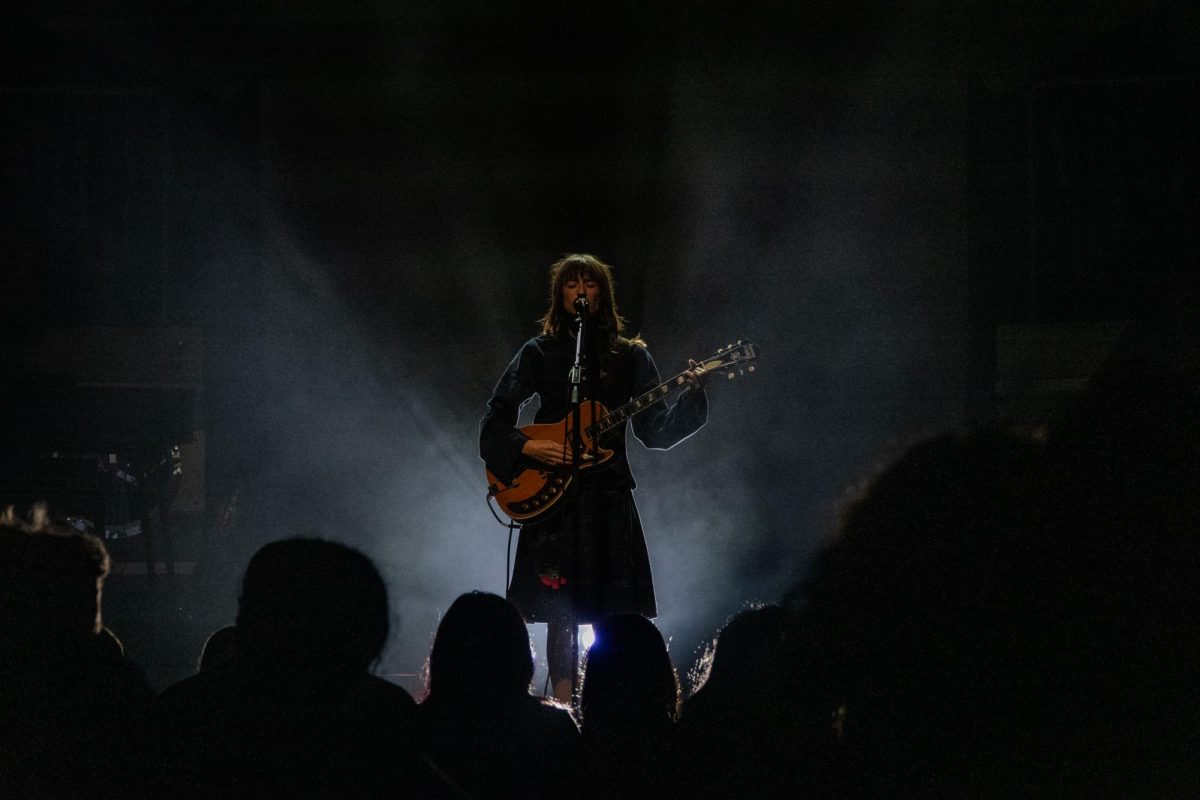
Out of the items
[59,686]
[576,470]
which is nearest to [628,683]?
[59,686]

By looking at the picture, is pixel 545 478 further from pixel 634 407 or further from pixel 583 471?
pixel 634 407

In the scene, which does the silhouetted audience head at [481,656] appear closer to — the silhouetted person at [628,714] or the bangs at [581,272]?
the silhouetted person at [628,714]

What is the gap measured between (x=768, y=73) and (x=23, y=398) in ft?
15.7

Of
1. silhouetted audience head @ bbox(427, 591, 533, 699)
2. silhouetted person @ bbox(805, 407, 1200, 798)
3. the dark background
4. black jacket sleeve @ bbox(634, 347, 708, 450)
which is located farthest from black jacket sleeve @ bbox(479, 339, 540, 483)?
silhouetted person @ bbox(805, 407, 1200, 798)

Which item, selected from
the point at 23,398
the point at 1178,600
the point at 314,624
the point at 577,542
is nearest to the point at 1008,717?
the point at 1178,600

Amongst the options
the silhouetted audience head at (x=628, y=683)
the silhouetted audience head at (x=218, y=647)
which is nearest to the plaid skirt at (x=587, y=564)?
the silhouetted audience head at (x=218, y=647)

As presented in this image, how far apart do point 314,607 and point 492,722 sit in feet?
1.06

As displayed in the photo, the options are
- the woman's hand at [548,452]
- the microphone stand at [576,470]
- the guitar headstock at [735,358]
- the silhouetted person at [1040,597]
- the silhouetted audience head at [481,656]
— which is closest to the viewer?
the silhouetted person at [1040,597]

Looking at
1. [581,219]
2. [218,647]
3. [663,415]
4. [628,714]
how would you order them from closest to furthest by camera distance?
[628,714] < [218,647] < [663,415] < [581,219]

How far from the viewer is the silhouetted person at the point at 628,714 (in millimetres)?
1493

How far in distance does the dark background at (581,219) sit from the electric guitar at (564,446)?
2.41 metres

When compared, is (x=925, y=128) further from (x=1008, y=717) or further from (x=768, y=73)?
(x=1008, y=717)

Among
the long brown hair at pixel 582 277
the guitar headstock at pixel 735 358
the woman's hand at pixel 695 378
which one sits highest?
the long brown hair at pixel 582 277

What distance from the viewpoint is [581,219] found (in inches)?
248
